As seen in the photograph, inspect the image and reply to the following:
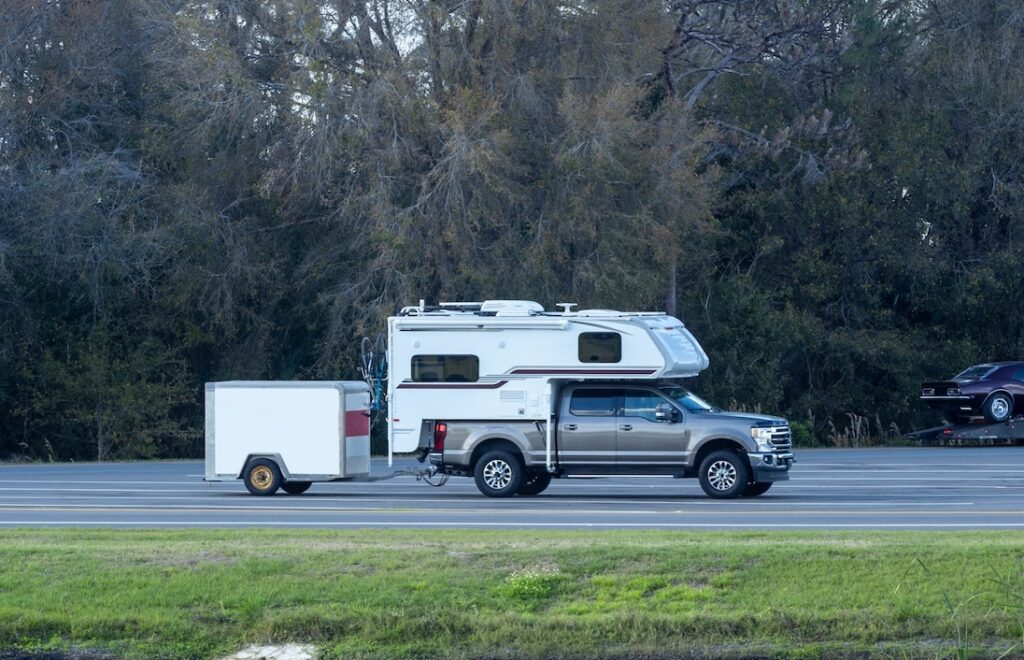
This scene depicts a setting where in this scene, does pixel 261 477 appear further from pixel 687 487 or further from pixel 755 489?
pixel 755 489

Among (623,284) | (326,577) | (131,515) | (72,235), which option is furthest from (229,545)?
(72,235)

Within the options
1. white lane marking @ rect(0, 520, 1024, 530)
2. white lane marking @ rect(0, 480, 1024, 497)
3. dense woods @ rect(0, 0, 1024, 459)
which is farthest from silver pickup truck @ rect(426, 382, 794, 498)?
dense woods @ rect(0, 0, 1024, 459)

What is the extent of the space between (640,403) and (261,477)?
5845mm

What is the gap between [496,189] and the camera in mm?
Answer: 31234

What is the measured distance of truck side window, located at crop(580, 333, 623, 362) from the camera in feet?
70.3

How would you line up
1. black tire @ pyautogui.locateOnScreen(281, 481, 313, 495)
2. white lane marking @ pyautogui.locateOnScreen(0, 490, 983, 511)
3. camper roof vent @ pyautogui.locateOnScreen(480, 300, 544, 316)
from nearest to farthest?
white lane marking @ pyautogui.locateOnScreen(0, 490, 983, 511) < camper roof vent @ pyautogui.locateOnScreen(480, 300, 544, 316) < black tire @ pyautogui.locateOnScreen(281, 481, 313, 495)

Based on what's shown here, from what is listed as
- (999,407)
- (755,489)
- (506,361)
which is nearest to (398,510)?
(506,361)

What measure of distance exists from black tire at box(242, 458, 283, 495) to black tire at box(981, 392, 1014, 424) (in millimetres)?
18389

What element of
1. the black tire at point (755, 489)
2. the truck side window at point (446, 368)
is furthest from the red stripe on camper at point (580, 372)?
the black tire at point (755, 489)

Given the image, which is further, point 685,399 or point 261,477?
point 261,477

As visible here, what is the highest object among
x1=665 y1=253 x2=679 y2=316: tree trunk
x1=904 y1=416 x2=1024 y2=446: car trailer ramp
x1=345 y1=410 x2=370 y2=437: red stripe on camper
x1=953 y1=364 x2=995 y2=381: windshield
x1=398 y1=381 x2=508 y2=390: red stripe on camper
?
x1=665 y1=253 x2=679 y2=316: tree trunk

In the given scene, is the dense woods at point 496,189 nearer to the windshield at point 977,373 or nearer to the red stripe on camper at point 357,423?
the windshield at point 977,373

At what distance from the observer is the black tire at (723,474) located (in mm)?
20547

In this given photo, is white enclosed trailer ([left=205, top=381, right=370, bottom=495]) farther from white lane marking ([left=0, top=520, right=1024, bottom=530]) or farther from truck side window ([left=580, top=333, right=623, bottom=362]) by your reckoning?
white lane marking ([left=0, top=520, right=1024, bottom=530])
